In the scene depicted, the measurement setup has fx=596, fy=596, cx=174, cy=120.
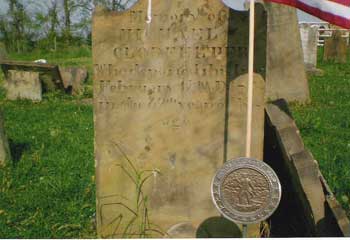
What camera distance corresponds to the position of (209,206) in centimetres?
369

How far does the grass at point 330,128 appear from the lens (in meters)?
4.63

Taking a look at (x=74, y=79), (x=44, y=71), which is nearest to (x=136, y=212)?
(x=44, y=71)

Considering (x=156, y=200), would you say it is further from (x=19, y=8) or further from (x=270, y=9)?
(x=19, y=8)

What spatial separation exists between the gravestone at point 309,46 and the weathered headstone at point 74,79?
507cm

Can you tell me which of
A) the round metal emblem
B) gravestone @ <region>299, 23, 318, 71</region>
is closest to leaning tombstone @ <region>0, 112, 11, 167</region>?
the round metal emblem

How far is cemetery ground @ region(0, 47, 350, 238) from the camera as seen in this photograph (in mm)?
→ 4020

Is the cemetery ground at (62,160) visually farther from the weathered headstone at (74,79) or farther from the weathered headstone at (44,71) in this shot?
the weathered headstone at (74,79)

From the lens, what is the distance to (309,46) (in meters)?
13.0

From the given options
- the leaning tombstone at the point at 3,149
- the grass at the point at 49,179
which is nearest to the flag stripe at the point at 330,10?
the grass at the point at 49,179

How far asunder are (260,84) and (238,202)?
773mm

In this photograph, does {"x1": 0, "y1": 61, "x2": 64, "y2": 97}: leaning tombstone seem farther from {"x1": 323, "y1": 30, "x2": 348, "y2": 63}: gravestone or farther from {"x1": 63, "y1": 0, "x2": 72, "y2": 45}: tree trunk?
{"x1": 63, "y1": 0, "x2": 72, "y2": 45}: tree trunk

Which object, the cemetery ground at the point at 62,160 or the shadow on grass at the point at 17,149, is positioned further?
the shadow on grass at the point at 17,149

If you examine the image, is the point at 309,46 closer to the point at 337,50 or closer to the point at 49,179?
the point at 337,50

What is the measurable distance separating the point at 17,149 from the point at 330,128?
3343 millimetres
